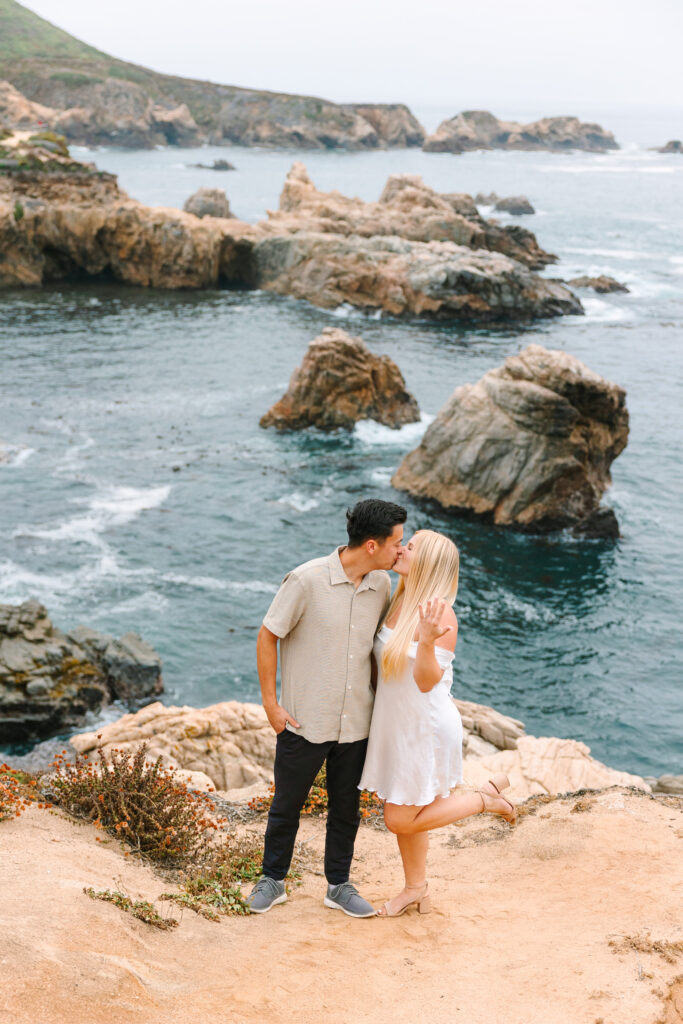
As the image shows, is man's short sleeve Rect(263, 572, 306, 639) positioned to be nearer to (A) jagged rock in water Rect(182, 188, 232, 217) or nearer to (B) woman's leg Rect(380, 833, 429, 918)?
(B) woman's leg Rect(380, 833, 429, 918)

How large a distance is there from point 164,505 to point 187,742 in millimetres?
15851

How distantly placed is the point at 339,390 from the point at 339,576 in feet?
94.1

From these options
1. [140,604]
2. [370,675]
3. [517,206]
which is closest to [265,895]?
[370,675]

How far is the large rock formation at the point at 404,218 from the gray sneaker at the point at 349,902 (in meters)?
57.7

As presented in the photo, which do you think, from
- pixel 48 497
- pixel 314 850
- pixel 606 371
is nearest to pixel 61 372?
pixel 48 497

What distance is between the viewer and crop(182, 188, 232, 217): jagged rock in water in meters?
68.7

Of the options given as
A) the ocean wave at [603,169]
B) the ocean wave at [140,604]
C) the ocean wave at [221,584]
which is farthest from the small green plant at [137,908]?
the ocean wave at [603,169]

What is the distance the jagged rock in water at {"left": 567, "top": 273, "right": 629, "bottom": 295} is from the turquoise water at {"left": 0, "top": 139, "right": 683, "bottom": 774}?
188 inches

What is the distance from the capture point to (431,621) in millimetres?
5684

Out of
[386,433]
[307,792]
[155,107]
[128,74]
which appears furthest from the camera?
[128,74]

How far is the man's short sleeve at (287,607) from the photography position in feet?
19.9

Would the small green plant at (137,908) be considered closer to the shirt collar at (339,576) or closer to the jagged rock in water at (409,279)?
the shirt collar at (339,576)

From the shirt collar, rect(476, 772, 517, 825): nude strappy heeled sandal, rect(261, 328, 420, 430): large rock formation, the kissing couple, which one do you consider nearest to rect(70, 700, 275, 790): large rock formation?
rect(476, 772, 517, 825): nude strappy heeled sandal

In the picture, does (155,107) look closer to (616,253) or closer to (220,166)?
(220,166)
